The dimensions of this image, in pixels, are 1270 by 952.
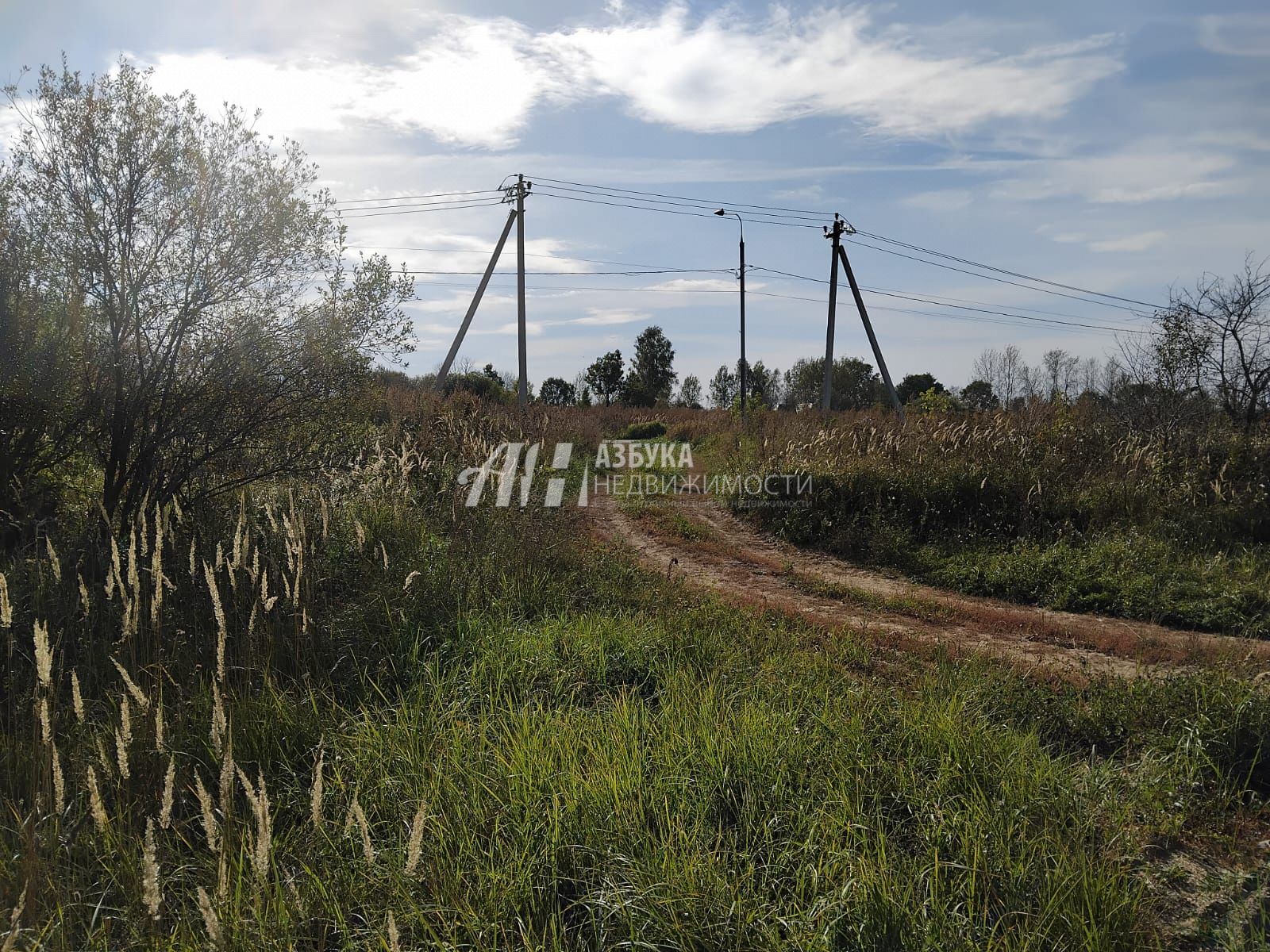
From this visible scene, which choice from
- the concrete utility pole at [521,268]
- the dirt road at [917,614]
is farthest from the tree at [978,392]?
the dirt road at [917,614]

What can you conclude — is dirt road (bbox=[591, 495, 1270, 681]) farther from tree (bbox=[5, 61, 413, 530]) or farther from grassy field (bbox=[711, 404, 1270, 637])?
tree (bbox=[5, 61, 413, 530])

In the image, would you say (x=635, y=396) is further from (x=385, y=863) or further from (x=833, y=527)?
(x=385, y=863)

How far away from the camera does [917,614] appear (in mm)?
7281

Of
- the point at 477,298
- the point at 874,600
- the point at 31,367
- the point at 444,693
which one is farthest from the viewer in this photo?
the point at 477,298

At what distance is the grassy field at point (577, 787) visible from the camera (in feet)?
8.54

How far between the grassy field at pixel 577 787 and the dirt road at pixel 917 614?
0.65 metres

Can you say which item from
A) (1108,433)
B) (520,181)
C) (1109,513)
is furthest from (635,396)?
(1109,513)

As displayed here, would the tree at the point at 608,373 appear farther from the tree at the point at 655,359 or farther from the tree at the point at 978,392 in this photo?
the tree at the point at 978,392

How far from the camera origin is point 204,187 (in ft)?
23.8

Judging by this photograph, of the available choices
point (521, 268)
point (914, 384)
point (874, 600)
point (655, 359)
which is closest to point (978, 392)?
point (914, 384)

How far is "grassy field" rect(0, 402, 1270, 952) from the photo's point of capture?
260 centimetres

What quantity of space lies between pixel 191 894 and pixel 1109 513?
10369 millimetres

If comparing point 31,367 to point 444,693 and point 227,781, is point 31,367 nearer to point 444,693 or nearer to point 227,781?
point 444,693

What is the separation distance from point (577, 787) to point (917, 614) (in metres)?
5.05
